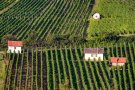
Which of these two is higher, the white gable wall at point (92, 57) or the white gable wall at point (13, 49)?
the white gable wall at point (13, 49)

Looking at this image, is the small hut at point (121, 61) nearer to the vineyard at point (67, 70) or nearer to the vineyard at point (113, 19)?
the vineyard at point (67, 70)

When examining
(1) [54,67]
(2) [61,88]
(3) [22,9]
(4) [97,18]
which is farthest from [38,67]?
(3) [22,9]

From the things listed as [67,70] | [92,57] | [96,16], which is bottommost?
[67,70]

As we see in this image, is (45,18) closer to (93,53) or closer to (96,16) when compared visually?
(96,16)

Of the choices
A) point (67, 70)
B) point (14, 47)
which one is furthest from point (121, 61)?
point (14, 47)

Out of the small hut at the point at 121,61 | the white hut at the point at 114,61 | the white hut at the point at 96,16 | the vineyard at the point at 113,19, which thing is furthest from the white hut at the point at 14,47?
the white hut at the point at 96,16

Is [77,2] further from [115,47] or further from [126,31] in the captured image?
[115,47]
